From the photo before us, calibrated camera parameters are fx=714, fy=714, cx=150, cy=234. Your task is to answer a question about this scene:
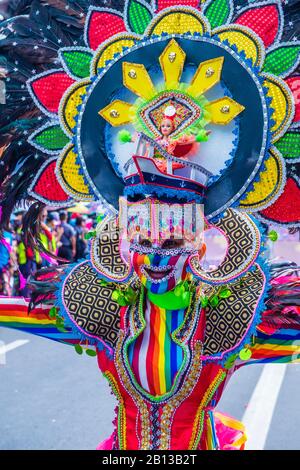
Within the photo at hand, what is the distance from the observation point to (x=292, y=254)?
585 inches

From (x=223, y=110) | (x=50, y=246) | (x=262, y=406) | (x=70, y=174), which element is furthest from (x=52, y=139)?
(x=262, y=406)

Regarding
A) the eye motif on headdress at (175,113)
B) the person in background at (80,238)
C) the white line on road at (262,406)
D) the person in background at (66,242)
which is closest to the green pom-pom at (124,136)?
the eye motif on headdress at (175,113)

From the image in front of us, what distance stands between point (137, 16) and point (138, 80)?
246 millimetres

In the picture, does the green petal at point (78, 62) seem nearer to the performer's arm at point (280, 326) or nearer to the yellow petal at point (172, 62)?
the yellow petal at point (172, 62)

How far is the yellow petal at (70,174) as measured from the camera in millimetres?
2906

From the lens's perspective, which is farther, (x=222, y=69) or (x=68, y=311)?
(x=68, y=311)

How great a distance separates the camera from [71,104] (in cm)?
289

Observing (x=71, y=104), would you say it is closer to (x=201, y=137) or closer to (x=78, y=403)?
(x=201, y=137)

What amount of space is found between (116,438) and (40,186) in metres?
1.10

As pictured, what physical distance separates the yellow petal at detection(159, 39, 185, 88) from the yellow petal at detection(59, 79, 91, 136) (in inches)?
13.7

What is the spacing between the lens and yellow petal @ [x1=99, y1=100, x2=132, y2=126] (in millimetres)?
2822

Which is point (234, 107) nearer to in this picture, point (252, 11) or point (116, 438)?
point (252, 11)

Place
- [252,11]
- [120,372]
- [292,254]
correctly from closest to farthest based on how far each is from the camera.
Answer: [252,11] < [120,372] < [292,254]
